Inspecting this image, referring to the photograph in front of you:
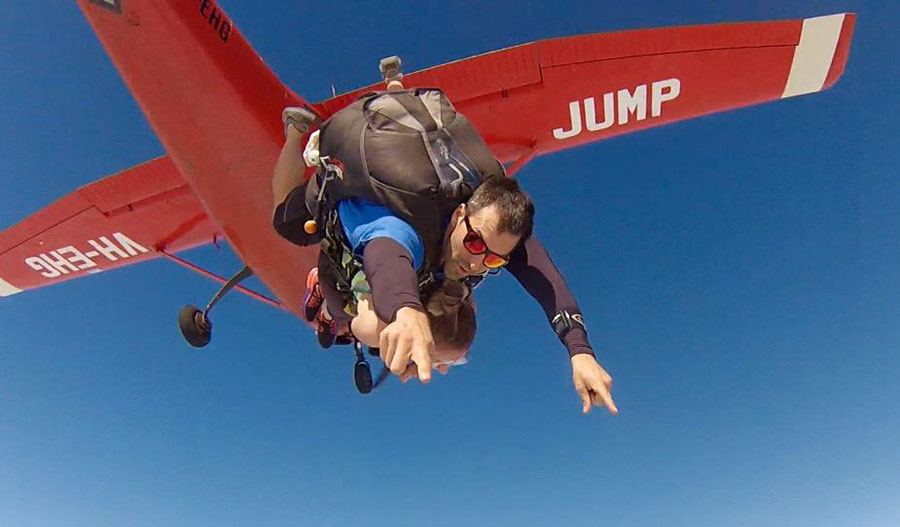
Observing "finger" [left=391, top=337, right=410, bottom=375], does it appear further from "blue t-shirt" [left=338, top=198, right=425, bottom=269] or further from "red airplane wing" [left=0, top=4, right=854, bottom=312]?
"red airplane wing" [left=0, top=4, right=854, bottom=312]

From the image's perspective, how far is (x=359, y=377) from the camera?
170 inches

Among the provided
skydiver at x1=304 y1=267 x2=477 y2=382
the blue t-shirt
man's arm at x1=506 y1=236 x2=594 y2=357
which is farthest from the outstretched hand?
man's arm at x1=506 y1=236 x2=594 y2=357

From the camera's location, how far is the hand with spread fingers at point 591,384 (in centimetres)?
190

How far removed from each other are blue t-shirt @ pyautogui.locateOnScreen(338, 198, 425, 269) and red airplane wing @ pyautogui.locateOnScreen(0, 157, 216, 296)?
14.7ft

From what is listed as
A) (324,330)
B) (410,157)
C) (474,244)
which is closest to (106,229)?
(324,330)

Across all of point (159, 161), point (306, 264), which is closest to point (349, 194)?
point (306, 264)

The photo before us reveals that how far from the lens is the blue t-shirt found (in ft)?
6.53

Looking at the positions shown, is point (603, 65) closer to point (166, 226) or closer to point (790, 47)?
point (790, 47)

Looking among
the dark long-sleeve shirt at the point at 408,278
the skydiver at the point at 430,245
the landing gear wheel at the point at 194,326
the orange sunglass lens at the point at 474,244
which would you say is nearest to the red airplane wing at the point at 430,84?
the landing gear wheel at the point at 194,326

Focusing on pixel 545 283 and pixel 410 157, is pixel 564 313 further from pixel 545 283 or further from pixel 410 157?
pixel 410 157

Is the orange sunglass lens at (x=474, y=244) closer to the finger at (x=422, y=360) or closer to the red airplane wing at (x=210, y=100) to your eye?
the finger at (x=422, y=360)

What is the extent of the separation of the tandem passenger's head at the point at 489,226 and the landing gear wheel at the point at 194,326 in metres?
4.45

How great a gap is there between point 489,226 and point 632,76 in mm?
3804

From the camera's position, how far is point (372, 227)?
2049mm
